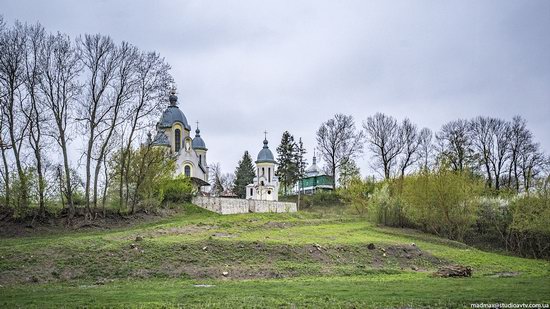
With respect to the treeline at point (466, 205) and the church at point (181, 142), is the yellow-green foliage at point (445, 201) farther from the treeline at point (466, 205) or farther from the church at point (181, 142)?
the church at point (181, 142)

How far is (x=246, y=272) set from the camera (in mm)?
18328

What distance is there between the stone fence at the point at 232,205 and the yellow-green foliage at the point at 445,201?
16.5 m

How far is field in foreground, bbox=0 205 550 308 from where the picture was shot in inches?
460

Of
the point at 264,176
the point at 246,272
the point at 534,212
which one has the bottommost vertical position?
the point at 246,272

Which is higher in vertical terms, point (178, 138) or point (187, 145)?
point (178, 138)

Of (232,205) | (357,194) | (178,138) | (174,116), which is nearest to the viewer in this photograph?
(232,205)

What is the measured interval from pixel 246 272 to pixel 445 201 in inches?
800

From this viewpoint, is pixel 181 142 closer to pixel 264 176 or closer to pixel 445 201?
pixel 264 176

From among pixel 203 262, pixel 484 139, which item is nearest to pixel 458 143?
pixel 484 139

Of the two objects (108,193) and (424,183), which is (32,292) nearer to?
(108,193)

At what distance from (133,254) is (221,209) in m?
23.5

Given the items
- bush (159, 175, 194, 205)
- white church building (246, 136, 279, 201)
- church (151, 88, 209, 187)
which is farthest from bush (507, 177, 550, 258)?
A: white church building (246, 136, 279, 201)

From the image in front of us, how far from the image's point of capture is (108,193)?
36.2 metres

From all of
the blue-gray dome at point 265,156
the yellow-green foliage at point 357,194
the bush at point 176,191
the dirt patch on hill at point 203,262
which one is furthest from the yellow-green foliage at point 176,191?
the blue-gray dome at point 265,156
